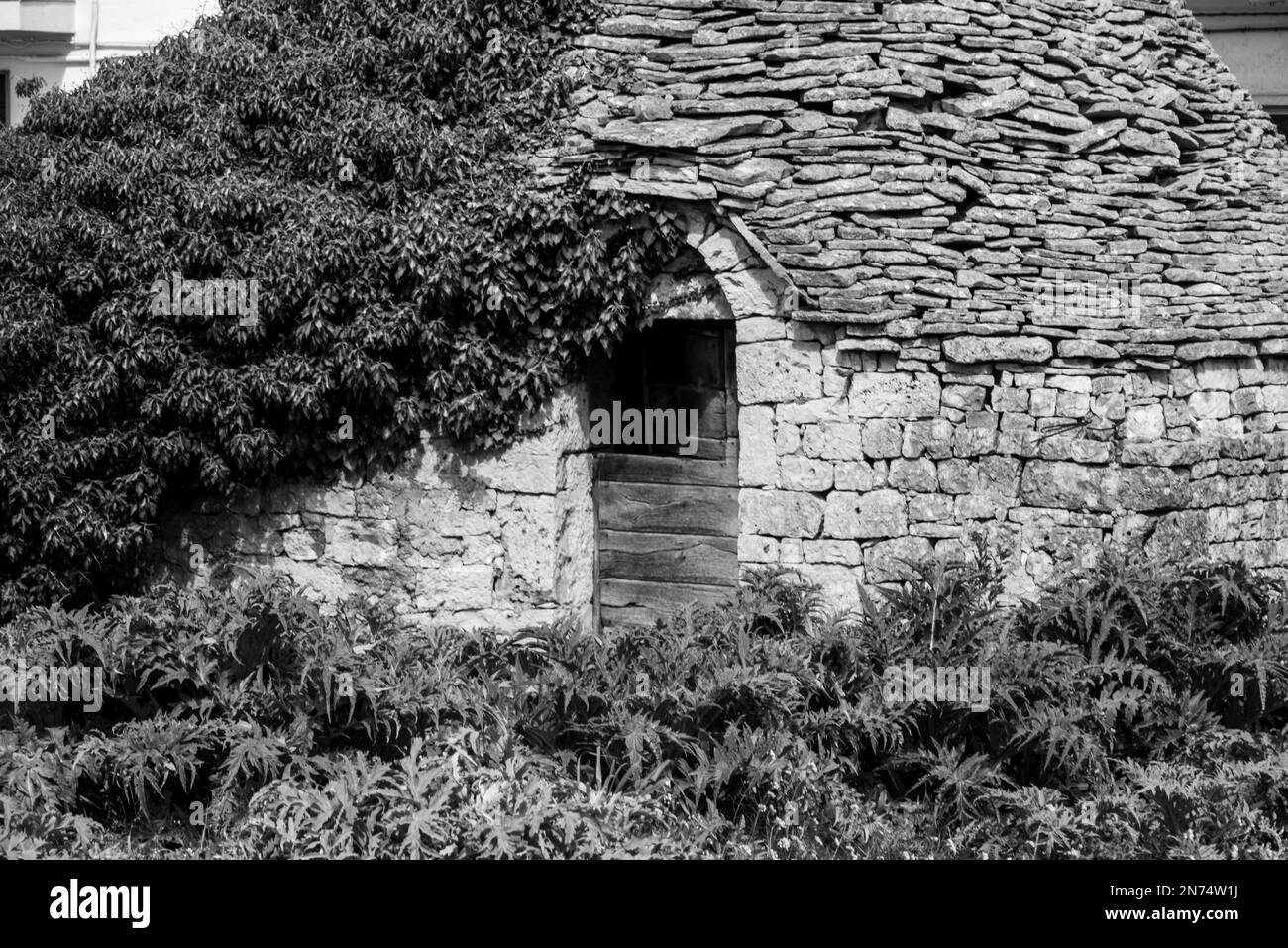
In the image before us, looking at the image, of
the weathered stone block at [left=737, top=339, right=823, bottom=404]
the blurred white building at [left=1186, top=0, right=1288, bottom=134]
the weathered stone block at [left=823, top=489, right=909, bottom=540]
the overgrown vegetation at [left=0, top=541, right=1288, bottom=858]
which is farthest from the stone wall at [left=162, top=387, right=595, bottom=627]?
the blurred white building at [left=1186, top=0, right=1288, bottom=134]

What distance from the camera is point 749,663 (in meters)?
6.70

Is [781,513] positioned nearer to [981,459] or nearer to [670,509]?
[670,509]

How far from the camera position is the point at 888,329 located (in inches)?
333

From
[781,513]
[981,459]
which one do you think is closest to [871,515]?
[781,513]

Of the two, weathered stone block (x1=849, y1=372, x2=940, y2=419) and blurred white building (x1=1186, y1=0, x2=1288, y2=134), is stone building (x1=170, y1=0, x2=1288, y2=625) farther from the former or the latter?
blurred white building (x1=1186, y1=0, x2=1288, y2=134)

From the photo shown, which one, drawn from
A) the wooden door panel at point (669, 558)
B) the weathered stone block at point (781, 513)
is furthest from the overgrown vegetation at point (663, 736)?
the wooden door panel at point (669, 558)

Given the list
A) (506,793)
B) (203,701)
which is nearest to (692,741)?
(506,793)

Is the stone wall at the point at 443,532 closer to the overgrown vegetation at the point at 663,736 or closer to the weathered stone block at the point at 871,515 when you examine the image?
the weathered stone block at the point at 871,515

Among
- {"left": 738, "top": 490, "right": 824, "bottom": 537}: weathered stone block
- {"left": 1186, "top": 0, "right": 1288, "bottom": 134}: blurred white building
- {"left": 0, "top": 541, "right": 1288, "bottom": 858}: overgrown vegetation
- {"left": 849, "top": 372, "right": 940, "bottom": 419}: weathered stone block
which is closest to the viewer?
{"left": 0, "top": 541, "right": 1288, "bottom": 858}: overgrown vegetation

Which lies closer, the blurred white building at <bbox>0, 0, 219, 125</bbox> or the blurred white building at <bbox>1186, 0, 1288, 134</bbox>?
the blurred white building at <bbox>0, 0, 219, 125</bbox>

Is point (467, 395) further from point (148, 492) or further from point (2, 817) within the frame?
point (2, 817)

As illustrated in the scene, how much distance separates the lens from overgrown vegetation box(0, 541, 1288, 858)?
564 centimetres

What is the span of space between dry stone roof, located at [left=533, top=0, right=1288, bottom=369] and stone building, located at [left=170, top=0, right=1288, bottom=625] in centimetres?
2

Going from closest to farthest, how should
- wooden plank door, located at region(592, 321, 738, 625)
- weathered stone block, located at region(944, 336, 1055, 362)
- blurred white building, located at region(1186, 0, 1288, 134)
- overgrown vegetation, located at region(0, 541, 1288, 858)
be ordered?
overgrown vegetation, located at region(0, 541, 1288, 858) → weathered stone block, located at region(944, 336, 1055, 362) → wooden plank door, located at region(592, 321, 738, 625) → blurred white building, located at region(1186, 0, 1288, 134)
